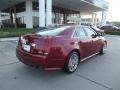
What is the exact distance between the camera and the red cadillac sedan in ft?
13.4

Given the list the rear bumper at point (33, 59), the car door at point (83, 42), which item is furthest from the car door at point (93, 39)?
the rear bumper at point (33, 59)

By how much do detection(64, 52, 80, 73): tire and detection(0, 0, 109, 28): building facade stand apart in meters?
15.3

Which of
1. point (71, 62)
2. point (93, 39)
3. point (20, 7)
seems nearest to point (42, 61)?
point (71, 62)

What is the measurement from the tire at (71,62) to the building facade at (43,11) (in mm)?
15275

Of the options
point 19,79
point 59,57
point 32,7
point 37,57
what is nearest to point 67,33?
point 59,57

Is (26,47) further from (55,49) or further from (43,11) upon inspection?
(43,11)

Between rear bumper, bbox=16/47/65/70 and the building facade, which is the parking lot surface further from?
the building facade

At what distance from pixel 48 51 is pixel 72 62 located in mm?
1107

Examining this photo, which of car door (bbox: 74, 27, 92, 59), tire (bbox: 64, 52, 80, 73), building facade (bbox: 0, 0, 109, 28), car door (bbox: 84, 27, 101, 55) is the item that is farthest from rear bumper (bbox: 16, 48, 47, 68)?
building facade (bbox: 0, 0, 109, 28)

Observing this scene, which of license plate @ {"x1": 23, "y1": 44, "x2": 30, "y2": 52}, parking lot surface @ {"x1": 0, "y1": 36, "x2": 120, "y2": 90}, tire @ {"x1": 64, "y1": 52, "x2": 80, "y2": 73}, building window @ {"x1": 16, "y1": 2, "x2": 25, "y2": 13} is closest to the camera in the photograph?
parking lot surface @ {"x1": 0, "y1": 36, "x2": 120, "y2": 90}

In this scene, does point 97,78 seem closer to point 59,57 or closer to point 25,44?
point 59,57

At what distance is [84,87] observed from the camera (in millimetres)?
3953

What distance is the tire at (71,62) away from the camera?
4.62 metres

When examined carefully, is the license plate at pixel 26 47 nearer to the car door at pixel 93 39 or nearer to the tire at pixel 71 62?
the tire at pixel 71 62
